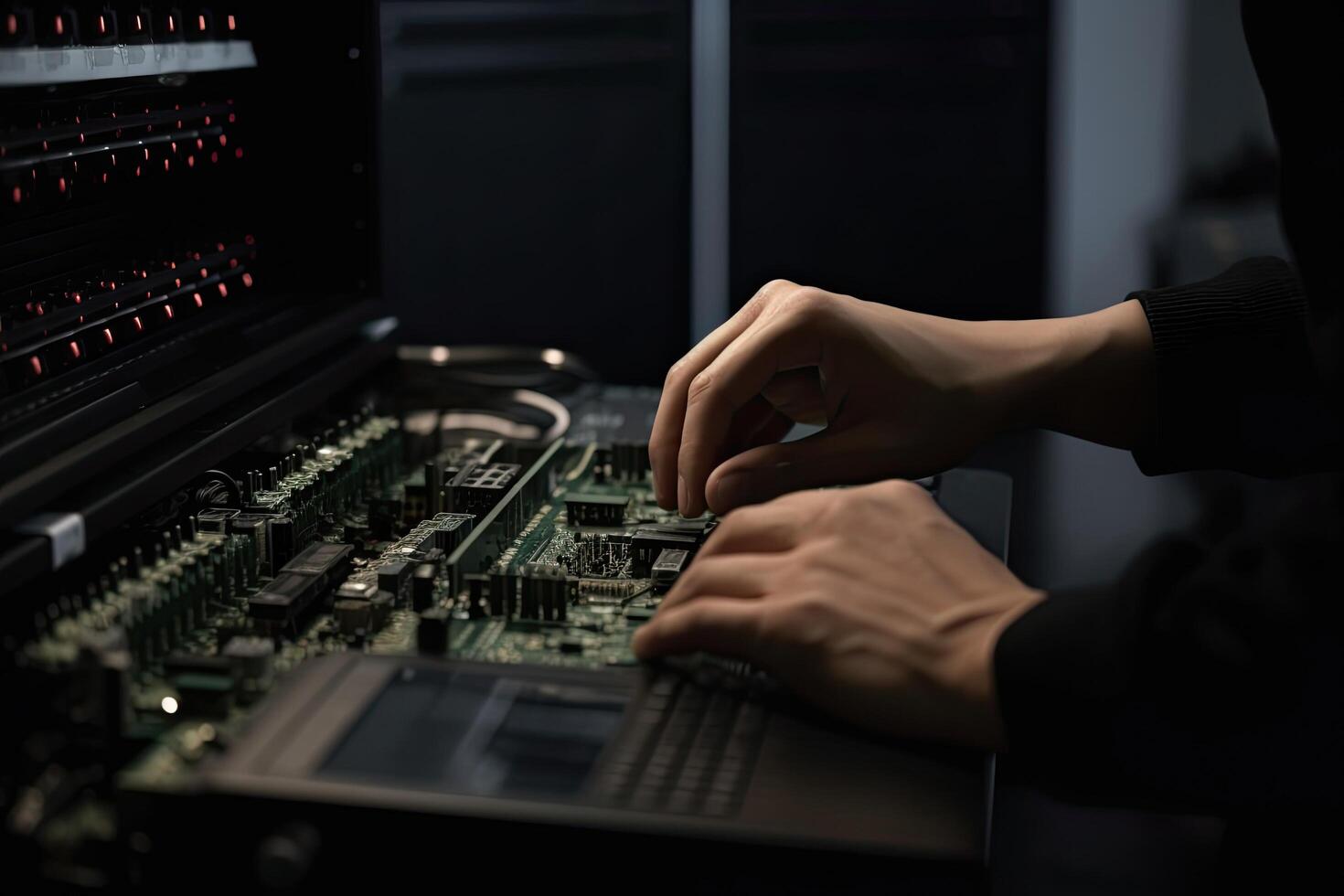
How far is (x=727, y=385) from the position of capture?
1.18 metres

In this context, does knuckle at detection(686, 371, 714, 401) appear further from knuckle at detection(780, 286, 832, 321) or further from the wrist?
the wrist

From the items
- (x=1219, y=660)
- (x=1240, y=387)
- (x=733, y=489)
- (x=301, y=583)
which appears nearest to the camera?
(x=1219, y=660)

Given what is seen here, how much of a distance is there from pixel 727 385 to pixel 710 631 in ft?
1.09

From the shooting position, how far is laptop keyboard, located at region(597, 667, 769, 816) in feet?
2.51

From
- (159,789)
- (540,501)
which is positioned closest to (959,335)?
(540,501)

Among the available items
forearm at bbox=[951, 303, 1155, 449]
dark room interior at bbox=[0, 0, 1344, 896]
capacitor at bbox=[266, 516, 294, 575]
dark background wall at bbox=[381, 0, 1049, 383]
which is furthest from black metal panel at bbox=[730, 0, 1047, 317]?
capacitor at bbox=[266, 516, 294, 575]

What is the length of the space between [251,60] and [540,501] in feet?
1.82

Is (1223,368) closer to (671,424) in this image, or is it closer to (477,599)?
(671,424)

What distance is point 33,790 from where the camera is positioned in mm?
784

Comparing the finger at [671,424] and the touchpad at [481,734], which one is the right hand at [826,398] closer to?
the finger at [671,424]

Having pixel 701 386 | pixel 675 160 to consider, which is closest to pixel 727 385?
pixel 701 386

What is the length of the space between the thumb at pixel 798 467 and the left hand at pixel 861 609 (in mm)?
159

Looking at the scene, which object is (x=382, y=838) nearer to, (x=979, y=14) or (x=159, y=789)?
(x=159, y=789)

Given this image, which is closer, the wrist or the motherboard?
the motherboard
